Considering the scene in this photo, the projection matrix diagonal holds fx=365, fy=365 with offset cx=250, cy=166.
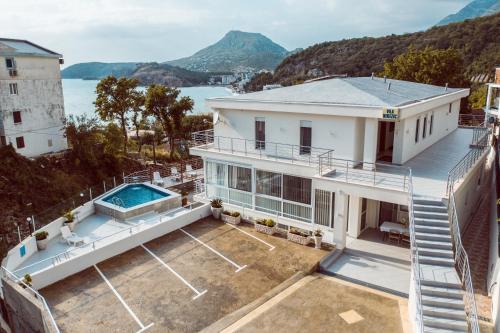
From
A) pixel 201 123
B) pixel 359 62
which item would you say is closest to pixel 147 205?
pixel 201 123

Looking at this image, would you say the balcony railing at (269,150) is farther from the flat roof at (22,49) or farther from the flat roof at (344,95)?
the flat roof at (22,49)

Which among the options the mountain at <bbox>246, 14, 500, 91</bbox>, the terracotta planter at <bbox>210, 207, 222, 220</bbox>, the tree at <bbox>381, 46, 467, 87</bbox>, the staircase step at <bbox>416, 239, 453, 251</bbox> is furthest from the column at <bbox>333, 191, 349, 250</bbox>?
the mountain at <bbox>246, 14, 500, 91</bbox>

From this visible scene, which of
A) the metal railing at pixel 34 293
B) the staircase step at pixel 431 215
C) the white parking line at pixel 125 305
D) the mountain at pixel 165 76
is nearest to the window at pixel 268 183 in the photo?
the staircase step at pixel 431 215

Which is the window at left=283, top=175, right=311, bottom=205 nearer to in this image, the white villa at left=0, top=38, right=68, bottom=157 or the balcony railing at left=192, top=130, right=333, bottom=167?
the balcony railing at left=192, top=130, right=333, bottom=167

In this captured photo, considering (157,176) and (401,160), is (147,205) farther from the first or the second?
(401,160)

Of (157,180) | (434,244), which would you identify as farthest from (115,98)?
(434,244)

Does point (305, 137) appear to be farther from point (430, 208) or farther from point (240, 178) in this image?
point (430, 208)
